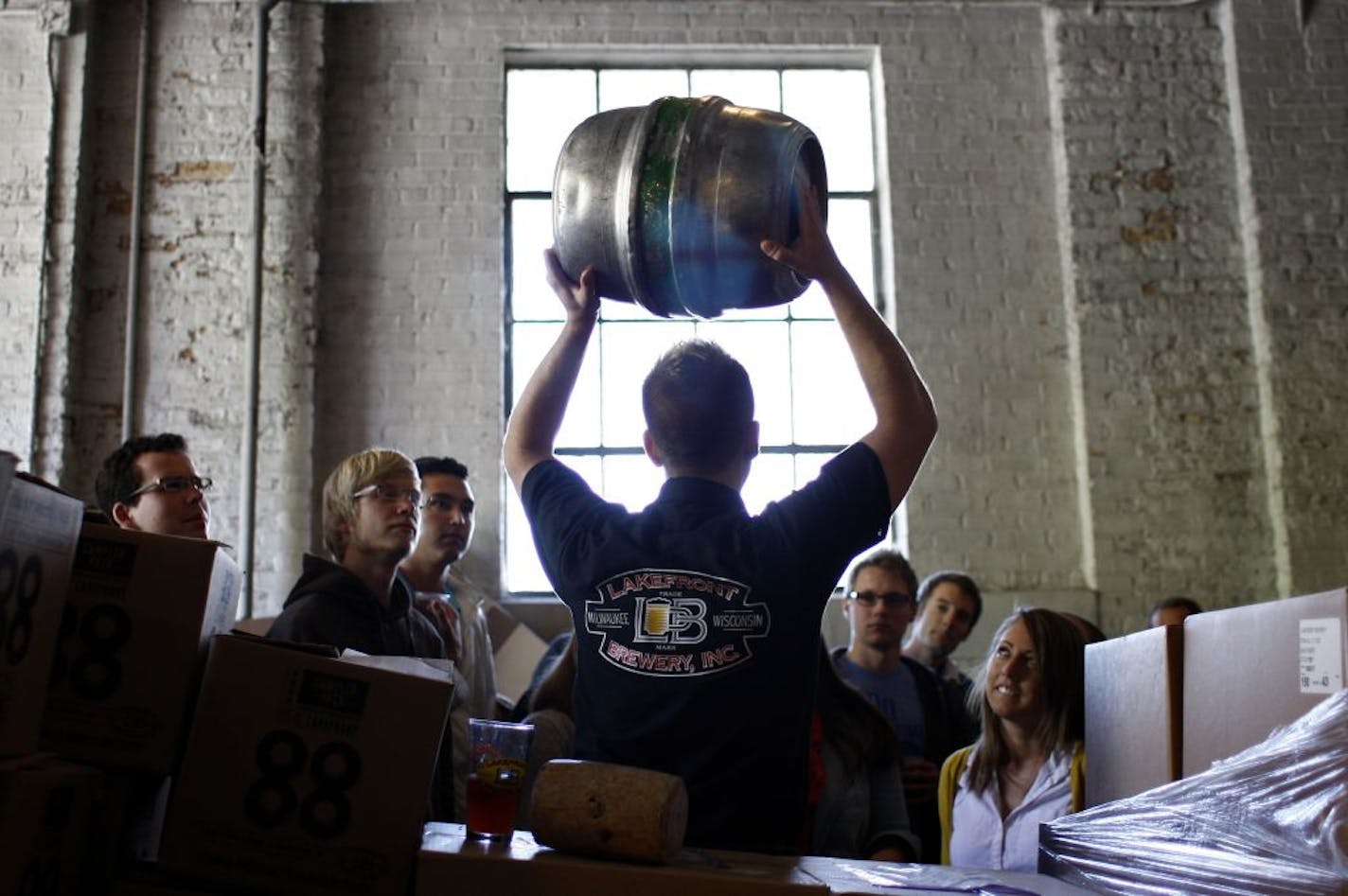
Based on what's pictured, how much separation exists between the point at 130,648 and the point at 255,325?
14.8 ft

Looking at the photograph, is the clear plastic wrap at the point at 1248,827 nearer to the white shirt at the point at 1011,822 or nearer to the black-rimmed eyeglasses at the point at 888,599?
the white shirt at the point at 1011,822

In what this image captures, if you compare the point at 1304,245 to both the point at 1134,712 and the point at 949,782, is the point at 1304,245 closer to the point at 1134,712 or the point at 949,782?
the point at 949,782

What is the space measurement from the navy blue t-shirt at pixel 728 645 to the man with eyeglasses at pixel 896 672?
1.78 meters

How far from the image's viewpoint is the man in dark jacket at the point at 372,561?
2.95 metres

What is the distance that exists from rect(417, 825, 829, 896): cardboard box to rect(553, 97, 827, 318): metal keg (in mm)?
852

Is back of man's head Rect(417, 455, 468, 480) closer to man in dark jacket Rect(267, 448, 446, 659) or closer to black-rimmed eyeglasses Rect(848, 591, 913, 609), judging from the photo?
man in dark jacket Rect(267, 448, 446, 659)

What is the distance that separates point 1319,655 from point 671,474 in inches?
34.7

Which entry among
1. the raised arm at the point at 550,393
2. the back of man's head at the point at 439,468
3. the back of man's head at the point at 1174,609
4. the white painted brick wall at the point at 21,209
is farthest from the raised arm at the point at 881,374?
the white painted brick wall at the point at 21,209

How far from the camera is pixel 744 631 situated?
5.94 ft

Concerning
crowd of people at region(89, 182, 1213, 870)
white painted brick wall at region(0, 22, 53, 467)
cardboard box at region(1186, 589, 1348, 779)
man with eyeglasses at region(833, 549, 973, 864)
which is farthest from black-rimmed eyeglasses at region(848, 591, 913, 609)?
white painted brick wall at region(0, 22, 53, 467)

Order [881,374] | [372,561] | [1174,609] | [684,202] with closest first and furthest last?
[881,374] < [684,202] < [372,561] < [1174,609]

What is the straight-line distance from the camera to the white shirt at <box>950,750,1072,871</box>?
2482mm

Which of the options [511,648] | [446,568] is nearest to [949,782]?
[446,568]

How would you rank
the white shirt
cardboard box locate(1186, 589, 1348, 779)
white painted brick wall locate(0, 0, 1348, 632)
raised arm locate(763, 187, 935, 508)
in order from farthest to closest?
white painted brick wall locate(0, 0, 1348, 632) < the white shirt < raised arm locate(763, 187, 935, 508) < cardboard box locate(1186, 589, 1348, 779)
